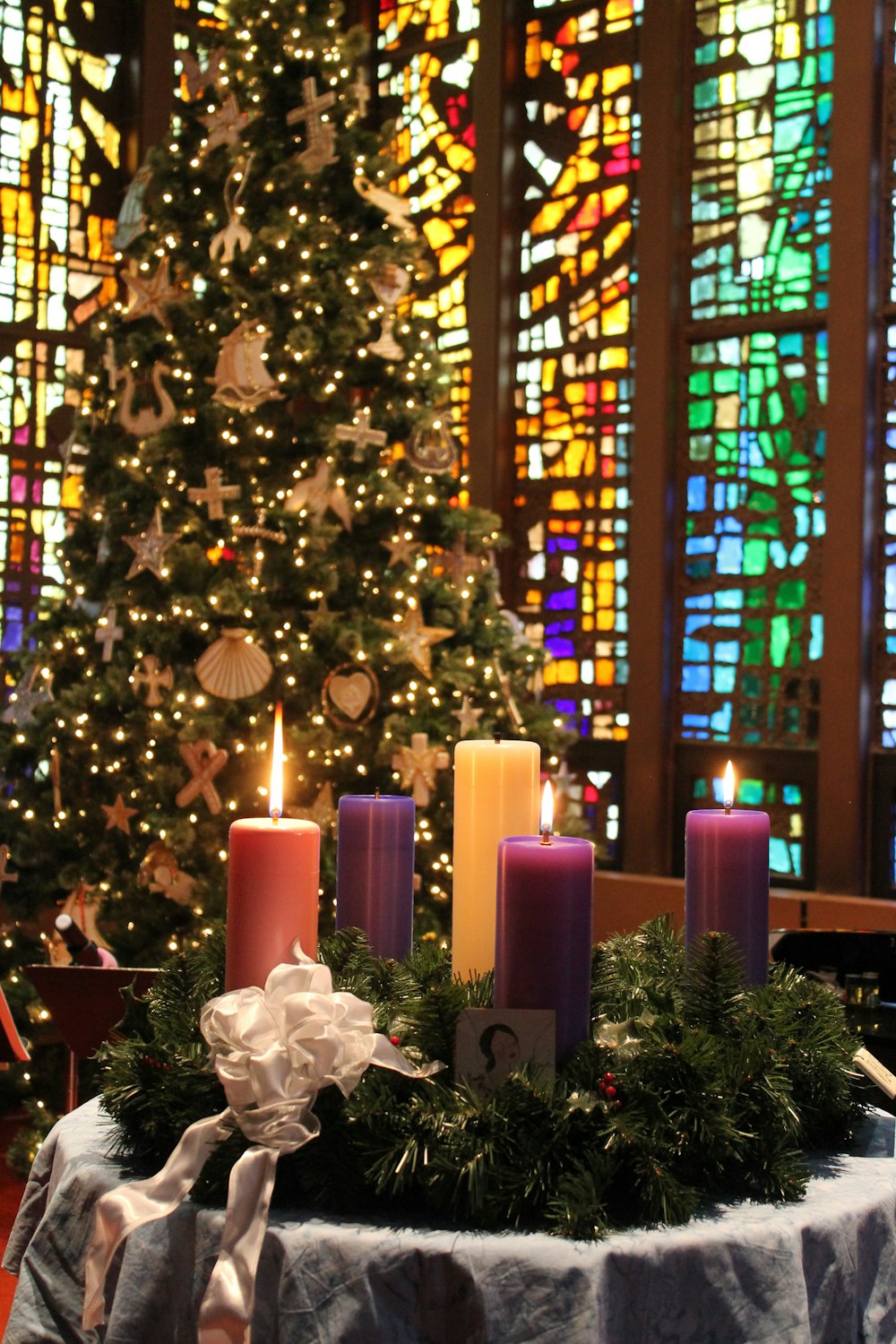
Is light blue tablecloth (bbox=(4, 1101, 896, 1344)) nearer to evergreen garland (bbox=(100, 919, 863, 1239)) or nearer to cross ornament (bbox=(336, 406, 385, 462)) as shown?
evergreen garland (bbox=(100, 919, 863, 1239))

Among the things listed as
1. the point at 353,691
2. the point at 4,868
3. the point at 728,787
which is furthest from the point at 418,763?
the point at 728,787

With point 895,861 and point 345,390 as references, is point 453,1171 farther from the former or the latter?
point 895,861

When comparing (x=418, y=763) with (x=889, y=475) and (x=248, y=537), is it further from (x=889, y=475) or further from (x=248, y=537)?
(x=889, y=475)

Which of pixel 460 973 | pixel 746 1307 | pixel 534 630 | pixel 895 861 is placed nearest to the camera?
pixel 746 1307

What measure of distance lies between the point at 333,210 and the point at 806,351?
229 cm

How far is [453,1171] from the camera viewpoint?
1173mm

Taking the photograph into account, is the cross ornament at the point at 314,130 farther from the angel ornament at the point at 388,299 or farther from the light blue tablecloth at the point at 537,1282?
the light blue tablecloth at the point at 537,1282

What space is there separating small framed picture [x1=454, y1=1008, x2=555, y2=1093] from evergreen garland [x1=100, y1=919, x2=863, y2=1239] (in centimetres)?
2

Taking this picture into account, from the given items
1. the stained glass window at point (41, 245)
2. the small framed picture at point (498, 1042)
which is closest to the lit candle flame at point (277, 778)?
the small framed picture at point (498, 1042)

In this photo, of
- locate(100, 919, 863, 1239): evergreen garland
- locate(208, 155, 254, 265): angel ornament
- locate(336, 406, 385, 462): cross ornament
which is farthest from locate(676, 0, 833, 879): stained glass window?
locate(100, 919, 863, 1239): evergreen garland

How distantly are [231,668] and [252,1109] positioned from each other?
9.86 ft

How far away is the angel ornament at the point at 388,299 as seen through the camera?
4434mm

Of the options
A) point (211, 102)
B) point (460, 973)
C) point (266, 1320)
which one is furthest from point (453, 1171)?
point (211, 102)

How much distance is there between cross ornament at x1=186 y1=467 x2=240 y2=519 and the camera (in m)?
4.23
